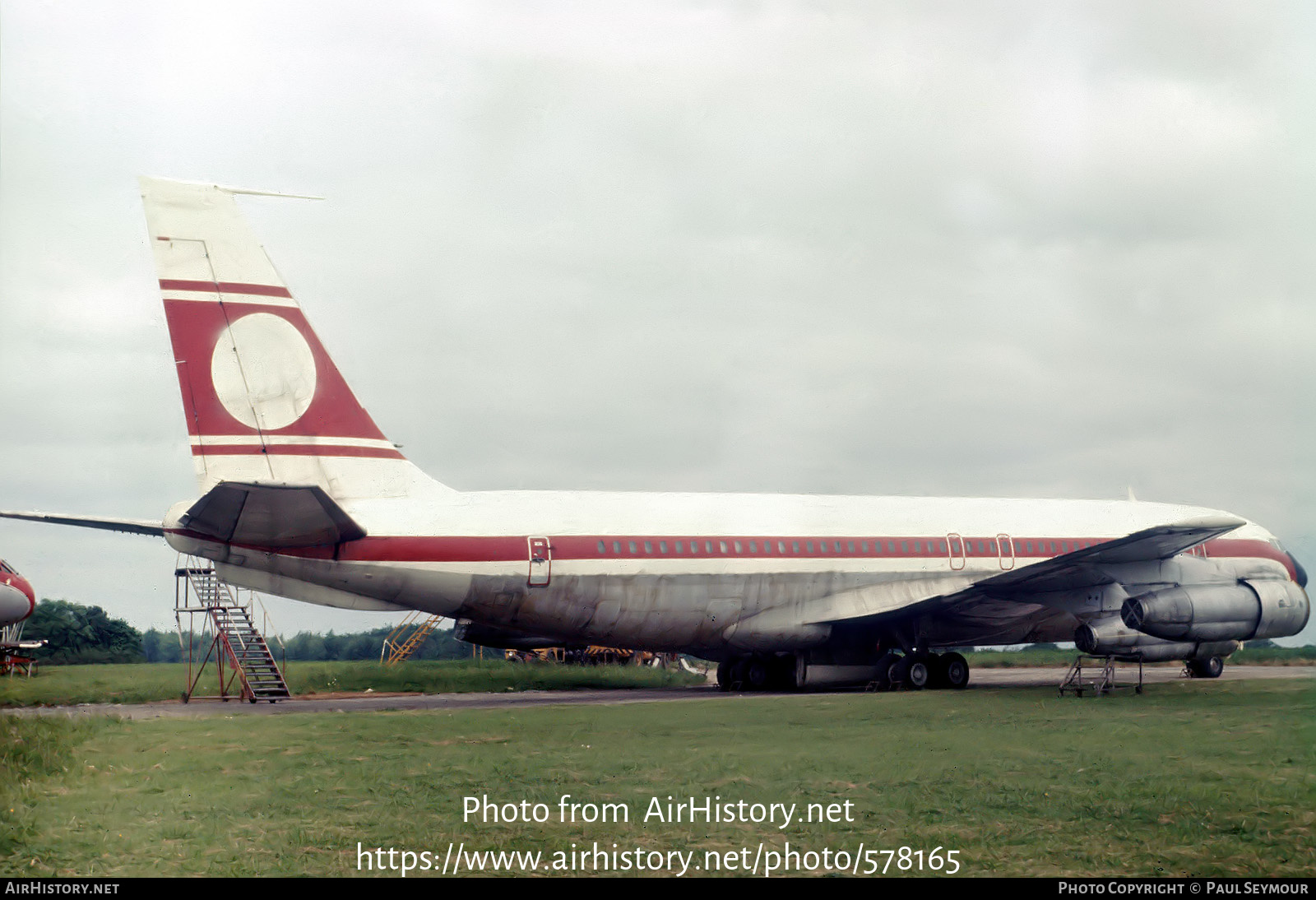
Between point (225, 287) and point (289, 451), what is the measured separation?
A: 2.85 meters

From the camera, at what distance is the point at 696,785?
9.91 metres

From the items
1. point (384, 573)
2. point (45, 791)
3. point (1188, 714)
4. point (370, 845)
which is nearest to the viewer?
point (370, 845)

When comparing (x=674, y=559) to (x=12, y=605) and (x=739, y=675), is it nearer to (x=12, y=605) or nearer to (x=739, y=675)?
(x=739, y=675)

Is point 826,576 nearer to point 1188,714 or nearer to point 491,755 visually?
point 1188,714

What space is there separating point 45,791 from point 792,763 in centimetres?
649

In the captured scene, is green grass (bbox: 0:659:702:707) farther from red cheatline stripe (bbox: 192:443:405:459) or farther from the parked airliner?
red cheatline stripe (bbox: 192:443:405:459)

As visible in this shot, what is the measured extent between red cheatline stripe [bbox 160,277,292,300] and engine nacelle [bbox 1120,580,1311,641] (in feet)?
51.1

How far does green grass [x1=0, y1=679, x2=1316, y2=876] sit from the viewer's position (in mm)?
7500

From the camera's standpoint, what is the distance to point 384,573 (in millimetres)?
19484

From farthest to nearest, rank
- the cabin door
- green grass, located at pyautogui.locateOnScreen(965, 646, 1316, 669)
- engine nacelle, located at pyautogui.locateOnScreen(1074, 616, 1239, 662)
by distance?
1. green grass, located at pyautogui.locateOnScreen(965, 646, 1316, 669)
2. engine nacelle, located at pyautogui.locateOnScreen(1074, 616, 1239, 662)
3. the cabin door

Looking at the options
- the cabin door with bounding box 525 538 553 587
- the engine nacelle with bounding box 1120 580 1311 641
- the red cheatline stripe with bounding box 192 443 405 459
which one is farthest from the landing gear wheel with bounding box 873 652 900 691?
the red cheatline stripe with bounding box 192 443 405 459

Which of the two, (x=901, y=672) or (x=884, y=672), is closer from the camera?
(x=901, y=672)

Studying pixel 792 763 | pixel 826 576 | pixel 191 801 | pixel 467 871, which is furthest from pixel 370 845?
pixel 826 576

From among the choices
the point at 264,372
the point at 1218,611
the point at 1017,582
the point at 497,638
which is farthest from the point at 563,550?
the point at 1218,611
